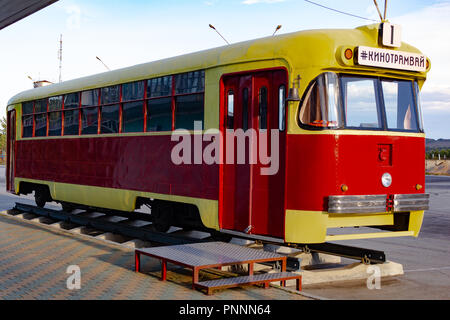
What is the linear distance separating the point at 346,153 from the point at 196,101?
9.54 feet

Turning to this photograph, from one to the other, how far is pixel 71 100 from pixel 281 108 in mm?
7183

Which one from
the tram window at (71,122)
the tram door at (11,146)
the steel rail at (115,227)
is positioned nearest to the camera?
the steel rail at (115,227)

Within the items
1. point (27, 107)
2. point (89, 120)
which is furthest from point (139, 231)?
point (27, 107)

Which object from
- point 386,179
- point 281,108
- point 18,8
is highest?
point 18,8

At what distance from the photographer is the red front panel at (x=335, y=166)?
835 cm

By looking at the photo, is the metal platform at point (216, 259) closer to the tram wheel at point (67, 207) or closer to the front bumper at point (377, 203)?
the front bumper at point (377, 203)

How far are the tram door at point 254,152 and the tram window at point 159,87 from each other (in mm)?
1566

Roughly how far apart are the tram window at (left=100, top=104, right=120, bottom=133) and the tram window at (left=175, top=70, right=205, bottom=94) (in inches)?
86.0

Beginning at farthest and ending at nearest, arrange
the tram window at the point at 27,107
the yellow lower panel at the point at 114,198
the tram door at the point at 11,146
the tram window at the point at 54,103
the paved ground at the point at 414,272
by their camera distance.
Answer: the tram door at the point at 11,146 < the tram window at the point at 27,107 < the tram window at the point at 54,103 < the yellow lower panel at the point at 114,198 < the paved ground at the point at 414,272

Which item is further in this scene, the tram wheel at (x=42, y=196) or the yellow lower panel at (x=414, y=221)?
the tram wheel at (x=42, y=196)

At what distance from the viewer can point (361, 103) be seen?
340 inches
